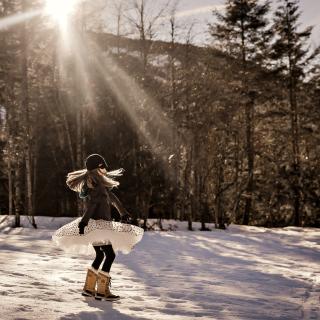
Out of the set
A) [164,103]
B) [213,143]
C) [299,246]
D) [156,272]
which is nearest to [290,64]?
[213,143]

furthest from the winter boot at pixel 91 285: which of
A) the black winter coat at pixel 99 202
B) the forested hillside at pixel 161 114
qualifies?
the forested hillside at pixel 161 114

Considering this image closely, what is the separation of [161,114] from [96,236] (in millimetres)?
16795

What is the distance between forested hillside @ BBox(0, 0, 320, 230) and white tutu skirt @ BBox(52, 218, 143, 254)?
493 inches

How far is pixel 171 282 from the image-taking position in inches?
325

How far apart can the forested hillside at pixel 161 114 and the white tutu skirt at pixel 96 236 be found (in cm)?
1252

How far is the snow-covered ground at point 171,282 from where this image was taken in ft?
18.9

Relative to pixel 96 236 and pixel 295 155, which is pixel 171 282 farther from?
pixel 295 155

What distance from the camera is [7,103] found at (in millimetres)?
24344

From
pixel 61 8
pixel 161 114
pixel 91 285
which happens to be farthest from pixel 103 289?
pixel 61 8

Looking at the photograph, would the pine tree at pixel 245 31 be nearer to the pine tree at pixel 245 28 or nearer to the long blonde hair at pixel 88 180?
the pine tree at pixel 245 28

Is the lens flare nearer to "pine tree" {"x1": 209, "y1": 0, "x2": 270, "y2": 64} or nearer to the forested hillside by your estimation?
the forested hillside

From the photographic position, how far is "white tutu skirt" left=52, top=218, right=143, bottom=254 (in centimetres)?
626

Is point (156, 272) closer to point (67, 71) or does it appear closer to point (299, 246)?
point (299, 246)

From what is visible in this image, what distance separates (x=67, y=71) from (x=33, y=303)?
22047 mm
